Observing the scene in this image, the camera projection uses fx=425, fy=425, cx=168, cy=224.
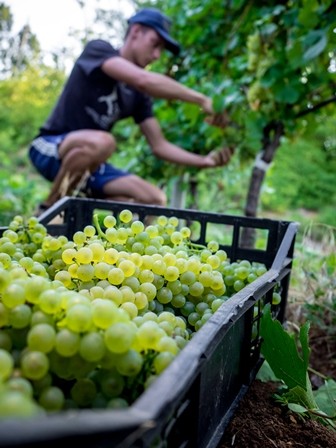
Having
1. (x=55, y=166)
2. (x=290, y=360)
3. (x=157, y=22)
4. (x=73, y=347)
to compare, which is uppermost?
(x=157, y=22)

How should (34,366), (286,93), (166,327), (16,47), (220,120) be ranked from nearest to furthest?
(34,366) < (166,327) < (286,93) < (220,120) < (16,47)

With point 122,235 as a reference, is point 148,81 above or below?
above

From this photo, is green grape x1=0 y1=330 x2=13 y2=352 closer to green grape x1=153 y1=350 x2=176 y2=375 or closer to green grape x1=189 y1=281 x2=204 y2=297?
green grape x1=153 y1=350 x2=176 y2=375

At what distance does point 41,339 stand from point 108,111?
7.04 ft

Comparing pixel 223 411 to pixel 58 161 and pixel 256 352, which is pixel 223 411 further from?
pixel 58 161

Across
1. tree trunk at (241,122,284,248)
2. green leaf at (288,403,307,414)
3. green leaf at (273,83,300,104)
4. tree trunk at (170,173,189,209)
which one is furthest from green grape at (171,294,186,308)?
tree trunk at (170,173,189,209)

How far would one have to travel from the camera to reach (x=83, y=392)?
41 cm

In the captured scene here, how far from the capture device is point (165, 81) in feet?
6.99

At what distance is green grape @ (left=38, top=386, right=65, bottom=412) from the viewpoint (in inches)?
14.7

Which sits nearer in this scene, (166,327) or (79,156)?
(166,327)

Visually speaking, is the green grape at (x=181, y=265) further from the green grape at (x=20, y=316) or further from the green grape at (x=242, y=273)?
the green grape at (x=20, y=316)

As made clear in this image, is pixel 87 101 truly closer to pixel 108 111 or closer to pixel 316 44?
pixel 108 111

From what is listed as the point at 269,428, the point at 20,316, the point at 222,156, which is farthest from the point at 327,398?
the point at 222,156

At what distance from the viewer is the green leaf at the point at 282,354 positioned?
0.65 m
